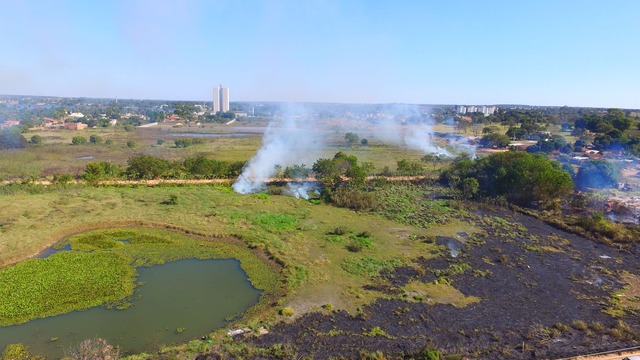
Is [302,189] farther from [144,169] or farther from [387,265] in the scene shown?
[387,265]

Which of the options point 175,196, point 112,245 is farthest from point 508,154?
point 112,245

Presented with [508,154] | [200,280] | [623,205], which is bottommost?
[200,280]

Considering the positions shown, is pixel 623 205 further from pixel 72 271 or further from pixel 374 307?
pixel 72 271

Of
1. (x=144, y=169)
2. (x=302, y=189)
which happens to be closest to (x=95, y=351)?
(x=302, y=189)

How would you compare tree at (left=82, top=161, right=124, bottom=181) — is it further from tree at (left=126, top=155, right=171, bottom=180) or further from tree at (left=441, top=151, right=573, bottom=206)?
tree at (left=441, top=151, right=573, bottom=206)

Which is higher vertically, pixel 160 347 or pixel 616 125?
pixel 616 125

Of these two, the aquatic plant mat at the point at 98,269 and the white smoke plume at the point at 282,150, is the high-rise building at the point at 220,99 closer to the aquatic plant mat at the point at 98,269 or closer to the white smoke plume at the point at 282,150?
the white smoke plume at the point at 282,150
